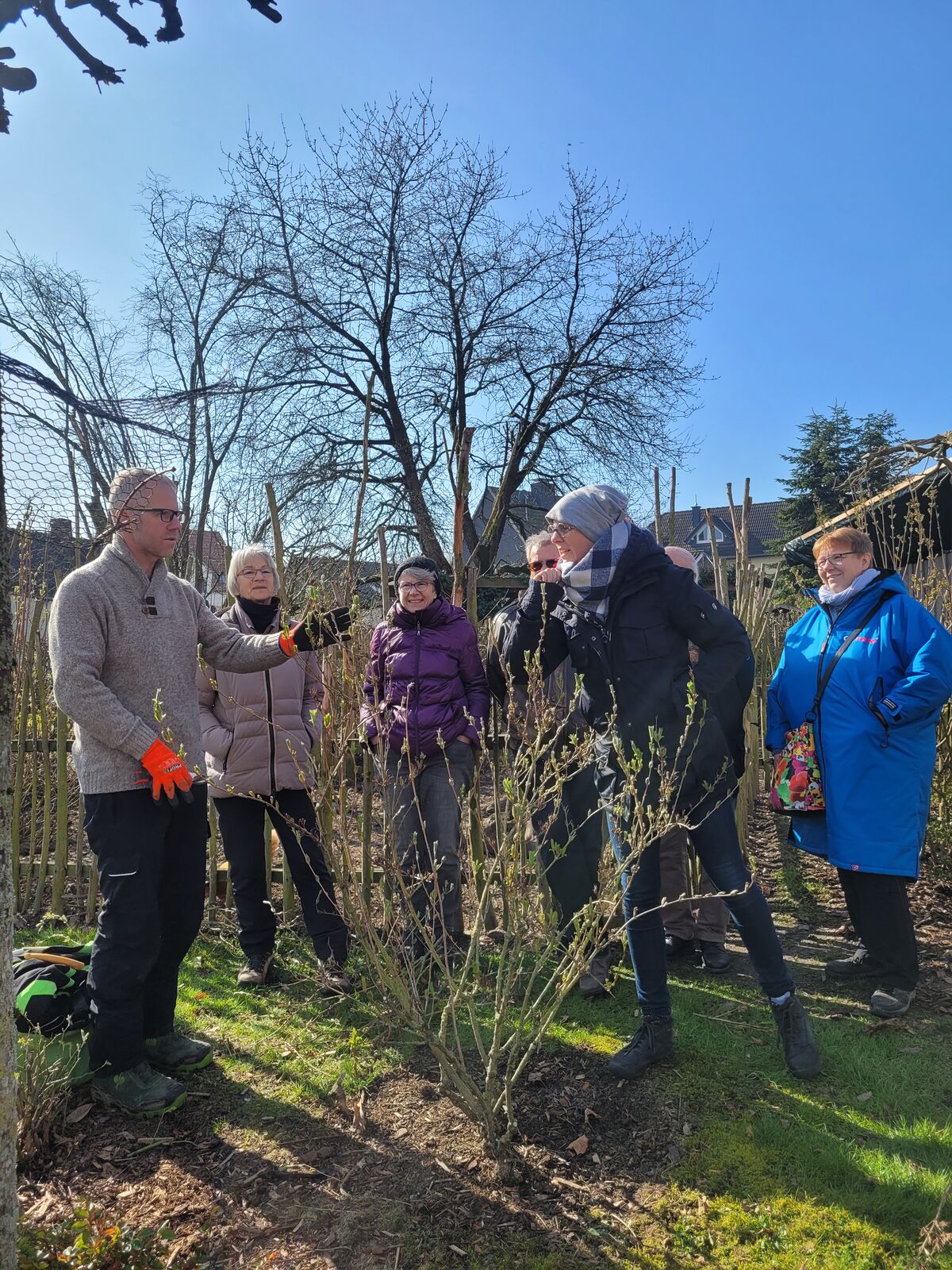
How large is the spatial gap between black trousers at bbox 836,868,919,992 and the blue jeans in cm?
71

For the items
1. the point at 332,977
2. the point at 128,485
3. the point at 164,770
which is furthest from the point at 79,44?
the point at 332,977

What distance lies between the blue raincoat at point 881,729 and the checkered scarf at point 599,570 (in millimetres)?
1121

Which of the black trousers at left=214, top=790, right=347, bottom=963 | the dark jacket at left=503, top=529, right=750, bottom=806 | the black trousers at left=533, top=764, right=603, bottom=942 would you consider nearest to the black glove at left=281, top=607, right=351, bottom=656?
the black trousers at left=214, top=790, right=347, bottom=963

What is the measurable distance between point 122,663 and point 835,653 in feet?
8.45

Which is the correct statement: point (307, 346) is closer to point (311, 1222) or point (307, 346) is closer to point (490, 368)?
point (490, 368)

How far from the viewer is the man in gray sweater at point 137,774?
7.95 ft

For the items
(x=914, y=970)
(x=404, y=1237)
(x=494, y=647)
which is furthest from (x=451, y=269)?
(x=404, y=1237)

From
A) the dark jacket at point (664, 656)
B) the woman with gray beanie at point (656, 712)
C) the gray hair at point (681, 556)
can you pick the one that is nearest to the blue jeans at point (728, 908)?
the woman with gray beanie at point (656, 712)

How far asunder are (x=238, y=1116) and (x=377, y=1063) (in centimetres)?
47

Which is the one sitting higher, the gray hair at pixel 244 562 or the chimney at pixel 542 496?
the chimney at pixel 542 496

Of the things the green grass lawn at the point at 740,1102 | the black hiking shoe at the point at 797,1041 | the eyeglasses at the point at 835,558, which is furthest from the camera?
the eyeglasses at the point at 835,558

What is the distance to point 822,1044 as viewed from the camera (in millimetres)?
2740

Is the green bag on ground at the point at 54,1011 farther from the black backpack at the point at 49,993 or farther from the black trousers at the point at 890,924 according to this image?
the black trousers at the point at 890,924

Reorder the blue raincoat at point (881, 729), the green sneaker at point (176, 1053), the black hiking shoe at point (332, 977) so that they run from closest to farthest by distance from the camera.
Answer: the green sneaker at point (176, 1053) < the blue raincoat at point (881, 729) < the black hiking shoe at point (332, 977)
